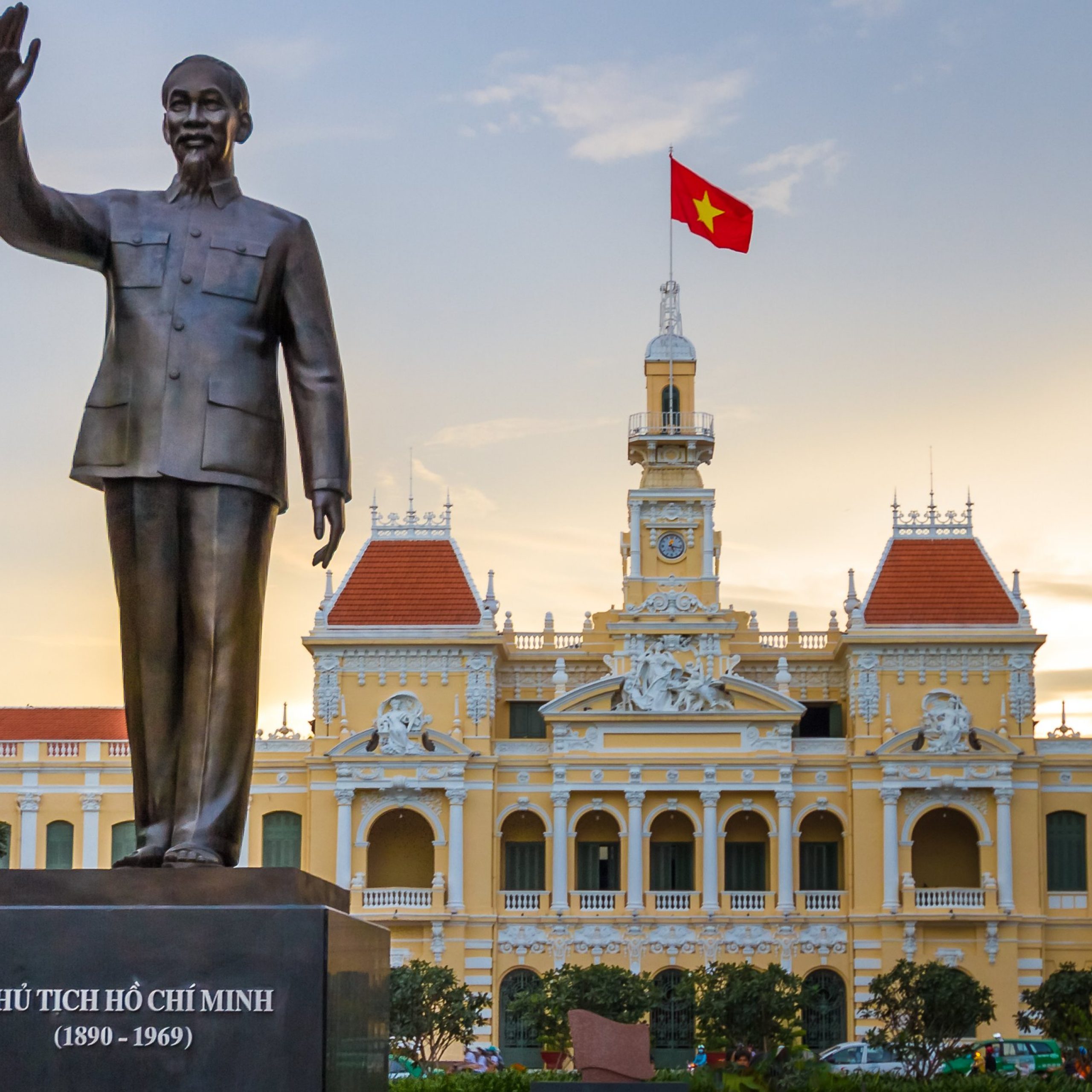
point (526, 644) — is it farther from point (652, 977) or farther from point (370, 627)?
point (652, 977)

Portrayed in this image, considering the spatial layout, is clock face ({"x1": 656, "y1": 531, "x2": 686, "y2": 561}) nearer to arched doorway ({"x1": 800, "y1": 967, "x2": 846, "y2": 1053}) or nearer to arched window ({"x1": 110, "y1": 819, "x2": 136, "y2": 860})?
arched doorway ({"x1": 800, "y1": 967, "x2": 846, "y2": 1053})

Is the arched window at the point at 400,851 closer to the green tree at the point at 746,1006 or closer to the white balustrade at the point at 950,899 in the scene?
the green tree at the point at 746,1006

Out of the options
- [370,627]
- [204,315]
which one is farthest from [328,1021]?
[370,627]

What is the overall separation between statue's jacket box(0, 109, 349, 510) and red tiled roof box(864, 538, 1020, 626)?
139 ft

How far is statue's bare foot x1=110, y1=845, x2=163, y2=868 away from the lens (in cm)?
779

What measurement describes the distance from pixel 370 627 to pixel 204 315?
42.0 metres

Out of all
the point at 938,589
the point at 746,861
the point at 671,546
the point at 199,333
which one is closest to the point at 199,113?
the point at 199,333

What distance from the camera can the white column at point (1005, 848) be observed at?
156ft

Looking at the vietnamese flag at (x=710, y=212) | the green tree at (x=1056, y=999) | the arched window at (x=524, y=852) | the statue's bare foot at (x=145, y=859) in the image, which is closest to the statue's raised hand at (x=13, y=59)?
the statue's bare foot at (x=145, y=859)

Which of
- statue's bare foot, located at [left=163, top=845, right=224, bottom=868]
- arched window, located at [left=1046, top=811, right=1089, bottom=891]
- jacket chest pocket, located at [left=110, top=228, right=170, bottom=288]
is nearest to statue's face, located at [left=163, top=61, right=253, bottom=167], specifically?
jacket chest pocket, located at [left=110, top=228, right=170, bottom=288]

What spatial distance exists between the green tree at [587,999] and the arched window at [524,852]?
27.1ft

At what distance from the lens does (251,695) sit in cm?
823

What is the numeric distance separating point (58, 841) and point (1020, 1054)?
24188mm

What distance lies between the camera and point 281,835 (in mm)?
49938
